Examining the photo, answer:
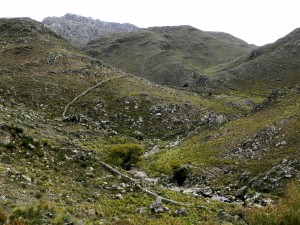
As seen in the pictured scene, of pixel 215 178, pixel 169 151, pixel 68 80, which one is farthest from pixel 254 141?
pixel 68 80

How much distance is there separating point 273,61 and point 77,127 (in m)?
103

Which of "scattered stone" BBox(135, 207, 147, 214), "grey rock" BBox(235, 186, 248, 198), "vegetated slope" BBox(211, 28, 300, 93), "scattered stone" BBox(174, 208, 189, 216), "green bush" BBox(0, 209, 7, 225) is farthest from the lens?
"vegetated slope" BBox(211, 28, 300, 93)

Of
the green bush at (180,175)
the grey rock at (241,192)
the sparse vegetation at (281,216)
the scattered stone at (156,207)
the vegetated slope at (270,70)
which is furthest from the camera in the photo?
the vegetated slope at (270,70)

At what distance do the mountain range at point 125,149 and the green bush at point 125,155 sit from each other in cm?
12

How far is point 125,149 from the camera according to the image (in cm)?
3694

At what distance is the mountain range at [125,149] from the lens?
2045 centimetres

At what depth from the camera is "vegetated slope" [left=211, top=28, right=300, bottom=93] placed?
120062 millimetres

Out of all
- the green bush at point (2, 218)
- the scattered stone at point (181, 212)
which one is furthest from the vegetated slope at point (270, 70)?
the green bush at point (2, 218)

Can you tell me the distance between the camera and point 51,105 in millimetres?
55062

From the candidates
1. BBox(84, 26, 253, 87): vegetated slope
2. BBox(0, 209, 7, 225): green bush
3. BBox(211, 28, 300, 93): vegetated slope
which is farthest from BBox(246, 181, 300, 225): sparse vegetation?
BBox(84, 26, 253, 87): vegetated slope

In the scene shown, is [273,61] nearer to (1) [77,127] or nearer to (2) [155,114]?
(2) [155,114]

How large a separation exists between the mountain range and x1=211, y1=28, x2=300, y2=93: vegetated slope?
4213 centimetres

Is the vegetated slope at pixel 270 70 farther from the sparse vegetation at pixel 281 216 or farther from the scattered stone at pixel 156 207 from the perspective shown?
the sparse vegetation at pixel 281 216

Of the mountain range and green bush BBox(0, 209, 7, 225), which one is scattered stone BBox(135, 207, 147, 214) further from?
green bush BBox(0, 209, 7, 225)
